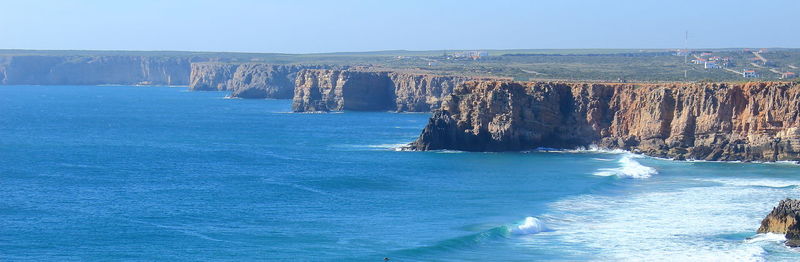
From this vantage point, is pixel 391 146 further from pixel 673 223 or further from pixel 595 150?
pixel 673 223

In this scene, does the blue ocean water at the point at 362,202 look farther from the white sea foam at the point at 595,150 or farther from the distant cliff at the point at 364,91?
the distant cliff at the point at 364,91

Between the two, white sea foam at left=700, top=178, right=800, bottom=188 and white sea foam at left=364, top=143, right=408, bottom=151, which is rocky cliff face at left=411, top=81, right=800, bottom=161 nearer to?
white sea foam at left=364, top=143, right=408, bottom=151

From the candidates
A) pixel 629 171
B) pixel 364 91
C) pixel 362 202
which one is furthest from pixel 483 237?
pixel 364 91

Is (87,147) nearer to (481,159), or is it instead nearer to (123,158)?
Result: (123,158)

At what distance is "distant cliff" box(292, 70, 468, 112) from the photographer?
126m

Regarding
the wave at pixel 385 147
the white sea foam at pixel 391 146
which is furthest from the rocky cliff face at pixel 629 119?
the white sea foam at pixel 391 146

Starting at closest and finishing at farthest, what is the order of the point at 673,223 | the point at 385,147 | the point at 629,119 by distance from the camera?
the point at 673,223
the point at 629,119
the point at 385,147

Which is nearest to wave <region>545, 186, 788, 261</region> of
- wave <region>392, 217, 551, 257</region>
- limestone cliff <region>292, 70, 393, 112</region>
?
wave <region>392, 217, 551, 257</region>

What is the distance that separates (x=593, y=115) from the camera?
3000 inches

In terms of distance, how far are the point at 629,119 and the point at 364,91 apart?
58.0 meters

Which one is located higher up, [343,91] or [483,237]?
[343,91]

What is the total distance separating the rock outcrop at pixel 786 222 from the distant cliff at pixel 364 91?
81.6 m

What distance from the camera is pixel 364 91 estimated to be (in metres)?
130

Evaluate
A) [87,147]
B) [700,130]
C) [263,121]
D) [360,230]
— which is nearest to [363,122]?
[263,121]
